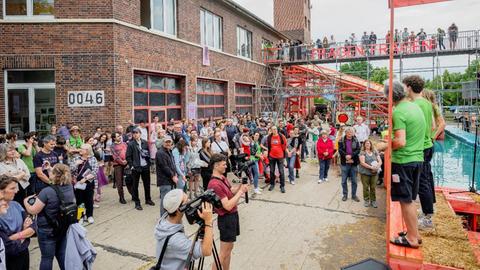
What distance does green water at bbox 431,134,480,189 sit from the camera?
11.3 m

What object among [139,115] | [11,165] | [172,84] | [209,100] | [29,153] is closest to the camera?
[11,165]

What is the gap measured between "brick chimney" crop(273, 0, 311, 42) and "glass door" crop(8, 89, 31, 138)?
97.9ft

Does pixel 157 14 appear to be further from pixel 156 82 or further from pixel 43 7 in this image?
pixel 43 7

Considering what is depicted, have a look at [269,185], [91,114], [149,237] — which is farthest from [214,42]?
[149,237]

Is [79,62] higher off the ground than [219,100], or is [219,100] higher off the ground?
[79,62]

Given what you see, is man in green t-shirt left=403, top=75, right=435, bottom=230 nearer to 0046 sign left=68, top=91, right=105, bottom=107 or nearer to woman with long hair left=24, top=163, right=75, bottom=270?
woman with long hair left=24, top=163, right=75, bottom=270

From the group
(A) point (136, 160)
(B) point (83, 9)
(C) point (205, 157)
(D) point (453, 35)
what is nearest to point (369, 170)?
(C) point (205, 157)

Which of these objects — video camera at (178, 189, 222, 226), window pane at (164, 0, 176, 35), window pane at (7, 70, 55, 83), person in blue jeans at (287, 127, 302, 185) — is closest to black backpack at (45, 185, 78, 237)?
video camera at (178, 189, 222, 226)

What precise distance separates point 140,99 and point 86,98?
2040 millimetres

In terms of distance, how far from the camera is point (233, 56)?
19016 mm

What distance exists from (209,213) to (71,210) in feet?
6.20

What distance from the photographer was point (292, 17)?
3616cm

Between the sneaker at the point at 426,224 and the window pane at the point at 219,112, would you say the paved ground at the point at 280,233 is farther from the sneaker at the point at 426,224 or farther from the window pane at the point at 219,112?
the window pane at the point at 219,112

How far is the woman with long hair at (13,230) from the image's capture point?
11.3ft
